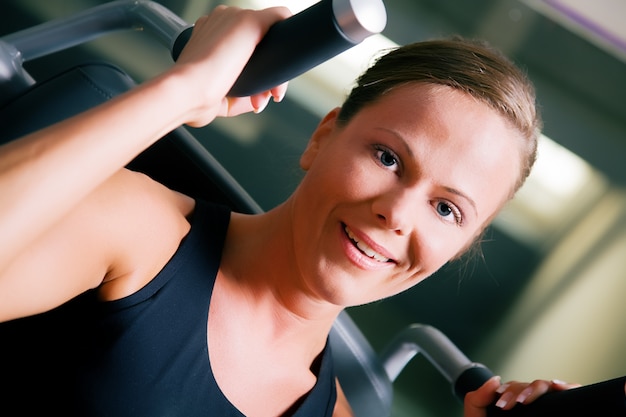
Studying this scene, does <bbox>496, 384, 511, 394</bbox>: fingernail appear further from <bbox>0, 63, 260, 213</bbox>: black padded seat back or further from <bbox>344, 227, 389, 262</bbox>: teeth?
<bbox>0, 63, 260, 213</bbox>: black padded seat back

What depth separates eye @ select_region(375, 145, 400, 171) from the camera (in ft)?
2.66

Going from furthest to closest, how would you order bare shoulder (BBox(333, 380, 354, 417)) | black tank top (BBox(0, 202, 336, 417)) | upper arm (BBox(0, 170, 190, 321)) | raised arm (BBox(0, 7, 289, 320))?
bare shoulder (BBox(333, 380, 354, 417)) → black tank top (BBox(0, 202, 336, 417)) → upper arm (BBox(0, 170, 190, 321)) → raised arm (BBox(0, 7, 289, 320))

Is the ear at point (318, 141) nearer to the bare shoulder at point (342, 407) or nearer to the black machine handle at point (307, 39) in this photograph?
the black machine handle at point (307, 39)

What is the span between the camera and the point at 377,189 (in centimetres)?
80

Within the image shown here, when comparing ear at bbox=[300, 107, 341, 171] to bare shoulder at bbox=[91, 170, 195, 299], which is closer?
bare shoulder at bbox=[91, 170, 195, 299]

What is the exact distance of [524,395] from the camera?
84 cm

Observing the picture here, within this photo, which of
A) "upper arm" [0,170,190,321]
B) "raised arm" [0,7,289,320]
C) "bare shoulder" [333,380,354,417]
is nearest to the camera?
"raised arm" [0,7,289,320]

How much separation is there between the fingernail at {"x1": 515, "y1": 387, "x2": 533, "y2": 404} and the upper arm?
431 millimetres

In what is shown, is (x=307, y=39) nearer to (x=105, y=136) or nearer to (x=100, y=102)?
(x=105, y=136)

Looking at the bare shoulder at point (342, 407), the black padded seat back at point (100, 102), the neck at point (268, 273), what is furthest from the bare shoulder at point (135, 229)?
the bare shoulder at point (342, 407)

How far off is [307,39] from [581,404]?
1.46 ft

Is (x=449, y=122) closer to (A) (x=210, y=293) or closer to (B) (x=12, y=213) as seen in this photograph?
(A) (x=210, y=293)

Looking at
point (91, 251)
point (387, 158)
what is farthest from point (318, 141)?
point (91, 251)

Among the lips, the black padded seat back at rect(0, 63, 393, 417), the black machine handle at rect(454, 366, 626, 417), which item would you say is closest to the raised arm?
the lips
